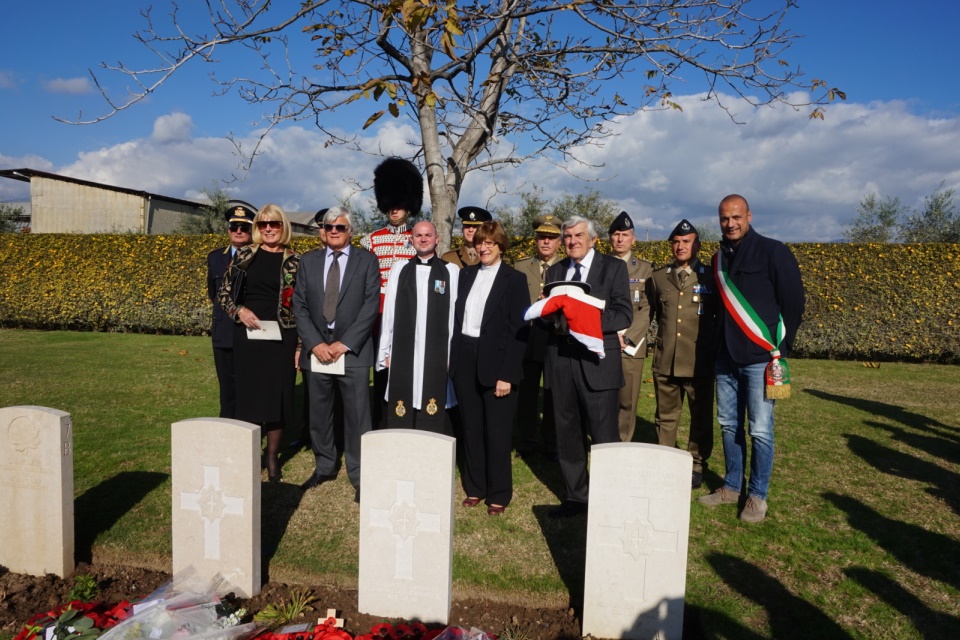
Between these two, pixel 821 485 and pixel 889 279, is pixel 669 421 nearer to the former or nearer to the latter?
pixel 821 485

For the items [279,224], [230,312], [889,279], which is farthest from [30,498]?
[889,279]

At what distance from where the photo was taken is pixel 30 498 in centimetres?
368

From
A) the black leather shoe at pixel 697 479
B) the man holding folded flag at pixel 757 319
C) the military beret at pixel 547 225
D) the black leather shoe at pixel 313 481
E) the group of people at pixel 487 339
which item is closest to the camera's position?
the man holding folded flag at pixel 757 319

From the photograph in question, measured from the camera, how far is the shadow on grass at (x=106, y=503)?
421cm

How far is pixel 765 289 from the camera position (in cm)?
450

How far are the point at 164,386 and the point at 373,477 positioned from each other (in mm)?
7037

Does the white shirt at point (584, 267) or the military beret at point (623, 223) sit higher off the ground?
the military beret at point (623, 223)

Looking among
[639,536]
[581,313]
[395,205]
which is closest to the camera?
[639,536]

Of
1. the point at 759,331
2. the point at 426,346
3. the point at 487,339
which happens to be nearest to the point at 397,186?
the point at 426,346

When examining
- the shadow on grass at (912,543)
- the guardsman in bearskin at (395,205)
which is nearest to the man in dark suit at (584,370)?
the guardsman in bearskin at (395,205)

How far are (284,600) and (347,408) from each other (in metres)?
1.78

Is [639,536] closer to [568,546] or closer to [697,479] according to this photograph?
[568,546]

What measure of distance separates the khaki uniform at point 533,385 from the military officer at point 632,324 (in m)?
0.64

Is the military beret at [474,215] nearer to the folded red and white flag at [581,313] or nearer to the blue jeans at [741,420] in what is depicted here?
the folded red and white flag at [581,313]
